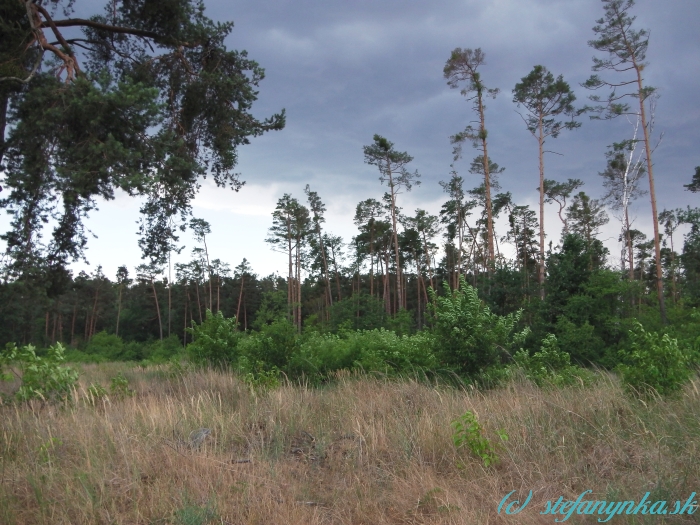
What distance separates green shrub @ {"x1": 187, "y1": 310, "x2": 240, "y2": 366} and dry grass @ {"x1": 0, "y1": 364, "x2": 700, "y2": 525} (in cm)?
652

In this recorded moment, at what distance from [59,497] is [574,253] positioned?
904 inches

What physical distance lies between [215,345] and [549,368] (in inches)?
328

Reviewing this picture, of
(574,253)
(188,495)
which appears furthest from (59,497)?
A: (574,253)

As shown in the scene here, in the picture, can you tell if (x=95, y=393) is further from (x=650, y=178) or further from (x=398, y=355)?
(x=650, y=178)

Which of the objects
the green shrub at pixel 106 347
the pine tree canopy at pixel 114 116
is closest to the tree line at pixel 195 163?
the pine tree canopy at pixel 114 116

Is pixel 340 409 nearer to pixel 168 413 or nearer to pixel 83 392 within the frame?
pixel 168 413

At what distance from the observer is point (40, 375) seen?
7.38m

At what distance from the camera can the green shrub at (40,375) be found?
23.8 feet

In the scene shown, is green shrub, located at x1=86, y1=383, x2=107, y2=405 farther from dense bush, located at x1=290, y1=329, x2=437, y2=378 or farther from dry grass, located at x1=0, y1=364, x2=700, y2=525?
dense bush, located at x1=290, y1=329, x2=437, y2=378

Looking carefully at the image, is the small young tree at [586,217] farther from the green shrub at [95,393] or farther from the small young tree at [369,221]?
the green shrub at [95,393]

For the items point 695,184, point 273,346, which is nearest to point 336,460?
point 273,346

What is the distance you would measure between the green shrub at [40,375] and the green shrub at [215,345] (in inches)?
228

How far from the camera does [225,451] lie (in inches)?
215

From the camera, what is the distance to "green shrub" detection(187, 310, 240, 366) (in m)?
13.6
